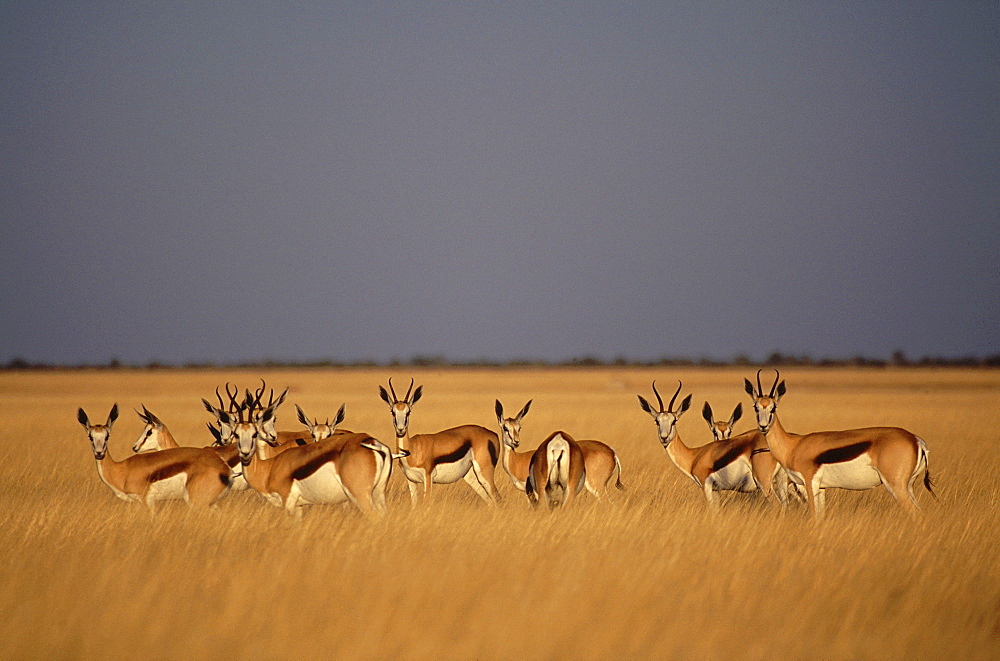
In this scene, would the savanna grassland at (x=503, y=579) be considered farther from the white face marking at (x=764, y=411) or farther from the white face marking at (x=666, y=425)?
the white face marking at (x=764, y=411)

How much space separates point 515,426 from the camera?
43.7 feet

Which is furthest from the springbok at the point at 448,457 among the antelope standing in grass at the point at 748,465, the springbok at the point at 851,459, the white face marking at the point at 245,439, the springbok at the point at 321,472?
the springbok at the point at 851,459

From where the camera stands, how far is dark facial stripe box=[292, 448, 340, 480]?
11172 mm

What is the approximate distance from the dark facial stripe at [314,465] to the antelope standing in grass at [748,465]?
5159 millimetres

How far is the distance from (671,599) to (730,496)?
21.5ft

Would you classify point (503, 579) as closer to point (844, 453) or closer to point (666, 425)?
point (844, 453)

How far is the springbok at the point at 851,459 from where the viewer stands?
11151 mm

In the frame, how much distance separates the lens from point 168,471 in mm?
12023

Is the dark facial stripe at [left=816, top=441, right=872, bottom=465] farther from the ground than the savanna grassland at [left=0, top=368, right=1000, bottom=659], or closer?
farther from the ground

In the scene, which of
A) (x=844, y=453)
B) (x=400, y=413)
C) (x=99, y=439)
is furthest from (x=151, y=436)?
(x=844, y=453)

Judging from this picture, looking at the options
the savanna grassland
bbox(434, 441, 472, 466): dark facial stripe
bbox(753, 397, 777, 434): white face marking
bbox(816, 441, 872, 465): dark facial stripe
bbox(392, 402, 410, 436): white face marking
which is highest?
bbox(753, 397, 777, 434): white face marking

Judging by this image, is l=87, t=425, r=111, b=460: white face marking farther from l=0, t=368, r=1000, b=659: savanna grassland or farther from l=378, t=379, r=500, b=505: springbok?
l=378, t=379, r=500, b=505: springbok

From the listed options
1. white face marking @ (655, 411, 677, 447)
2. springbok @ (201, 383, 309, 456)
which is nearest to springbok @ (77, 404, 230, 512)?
springbok @ (201, 383, 309, 456)

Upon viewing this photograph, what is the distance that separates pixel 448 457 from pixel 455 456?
0.12 m
